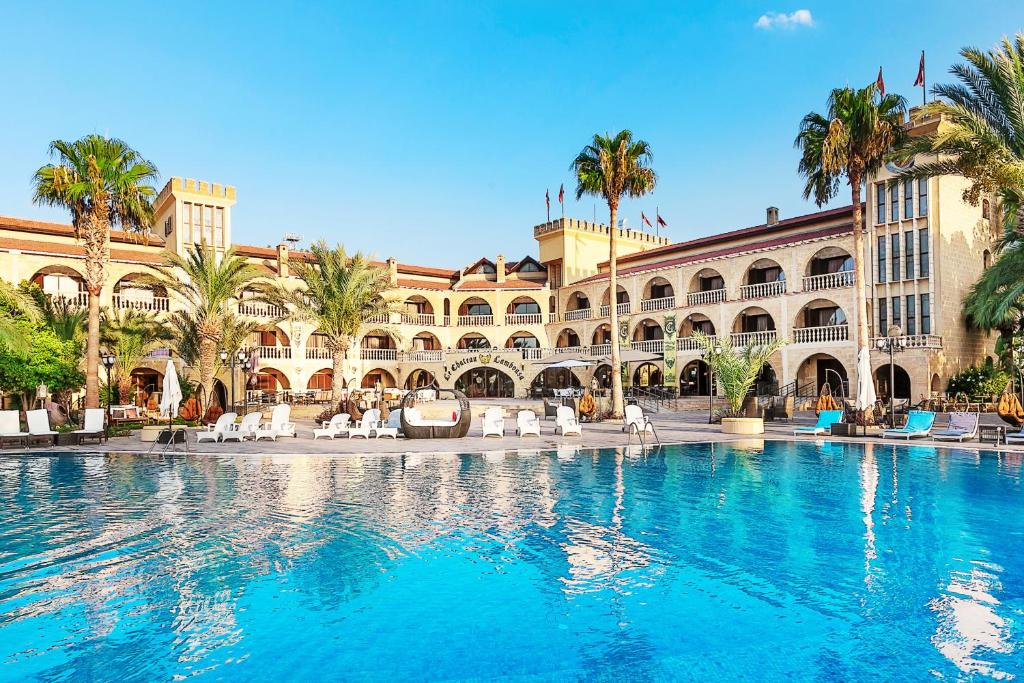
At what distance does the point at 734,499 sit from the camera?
12367mm

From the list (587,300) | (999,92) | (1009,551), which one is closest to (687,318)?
(587,300)

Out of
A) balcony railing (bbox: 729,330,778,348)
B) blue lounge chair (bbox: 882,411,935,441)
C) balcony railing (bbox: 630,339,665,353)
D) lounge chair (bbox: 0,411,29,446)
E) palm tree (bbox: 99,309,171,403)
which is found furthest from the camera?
balcony railing (bbox: 630,339,665,353)

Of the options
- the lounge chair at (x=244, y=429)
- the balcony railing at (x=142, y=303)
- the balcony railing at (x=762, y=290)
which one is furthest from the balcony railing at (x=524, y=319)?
the lounge chair at (x=244, y=429)

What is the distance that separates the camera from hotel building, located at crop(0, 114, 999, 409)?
107 feet

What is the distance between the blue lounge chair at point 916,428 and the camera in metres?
20.8

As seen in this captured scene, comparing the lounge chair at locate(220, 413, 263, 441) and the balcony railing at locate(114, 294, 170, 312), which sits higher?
the balcony railing at locate(114, 294, 170, 312)

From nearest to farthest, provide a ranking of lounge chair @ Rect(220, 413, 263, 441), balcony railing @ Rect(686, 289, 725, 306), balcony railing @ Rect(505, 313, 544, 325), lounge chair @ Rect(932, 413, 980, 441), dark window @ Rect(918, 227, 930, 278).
A: 1. lounge chair @ Rect(932, 413, 980, 441)
2. lounge chair @ Rect(220, 413, 263, 441)
3. dark window @ Rect(918, 227, 930, 278)
4. balcony railing @ Rect(686, 289, 725, 306)
5. balcony railing @ Rect(505, 313, 544, 325)

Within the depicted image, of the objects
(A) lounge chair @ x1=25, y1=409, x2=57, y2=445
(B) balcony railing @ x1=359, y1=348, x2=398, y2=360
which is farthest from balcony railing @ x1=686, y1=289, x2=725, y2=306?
(A) lounge chair @ x1=25, y1=409, x2=57, y2=445

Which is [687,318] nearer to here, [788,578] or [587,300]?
[587,300]

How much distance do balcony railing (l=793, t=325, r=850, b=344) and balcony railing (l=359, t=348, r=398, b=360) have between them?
24.9 meters

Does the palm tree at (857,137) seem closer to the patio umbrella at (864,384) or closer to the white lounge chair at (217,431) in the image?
the patio umbrella at (864,384)

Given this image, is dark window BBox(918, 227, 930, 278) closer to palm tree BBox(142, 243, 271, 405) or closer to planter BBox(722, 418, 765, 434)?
planter BBox(722, 418, 765, 434)

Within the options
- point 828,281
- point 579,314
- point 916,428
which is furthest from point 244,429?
point 579,314

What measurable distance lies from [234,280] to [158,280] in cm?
332
